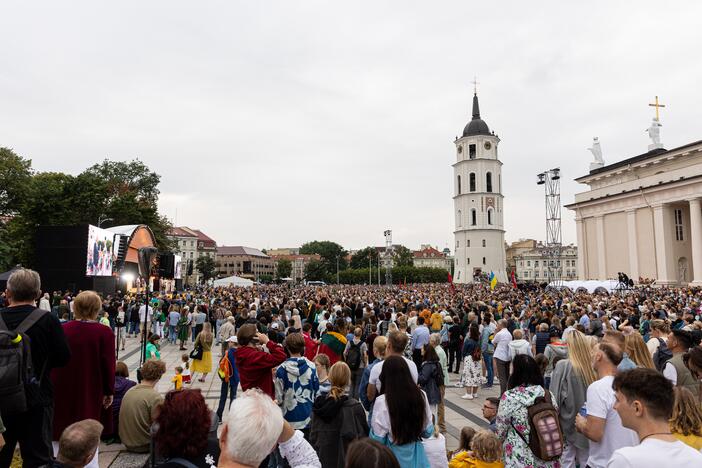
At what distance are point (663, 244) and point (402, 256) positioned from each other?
9658 cm

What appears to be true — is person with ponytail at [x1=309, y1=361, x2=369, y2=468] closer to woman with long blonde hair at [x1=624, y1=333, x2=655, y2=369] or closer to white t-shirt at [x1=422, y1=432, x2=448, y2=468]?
white t-shirt at [x1=422, y1=432, x2=448, y2=468]

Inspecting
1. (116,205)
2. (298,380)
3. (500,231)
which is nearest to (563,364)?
(298,380)

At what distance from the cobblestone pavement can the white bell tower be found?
2664 inches

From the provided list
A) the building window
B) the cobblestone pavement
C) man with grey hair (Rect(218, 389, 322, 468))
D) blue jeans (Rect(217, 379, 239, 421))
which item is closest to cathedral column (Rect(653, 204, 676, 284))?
the building window

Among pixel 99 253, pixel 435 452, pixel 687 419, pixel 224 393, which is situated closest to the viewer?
pixel 687 419

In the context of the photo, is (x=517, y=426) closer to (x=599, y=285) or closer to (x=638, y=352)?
(x=638, y=352)

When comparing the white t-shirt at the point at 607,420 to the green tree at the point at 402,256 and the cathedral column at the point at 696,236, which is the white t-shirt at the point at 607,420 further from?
the green tree at the point at 402,256

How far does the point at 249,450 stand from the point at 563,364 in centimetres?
338

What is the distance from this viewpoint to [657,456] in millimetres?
2117

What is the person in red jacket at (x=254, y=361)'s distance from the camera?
5.38m

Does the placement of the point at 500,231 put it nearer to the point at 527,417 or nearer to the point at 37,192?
the point at 37,192

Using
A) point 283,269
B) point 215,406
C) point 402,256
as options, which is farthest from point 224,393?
point 402,256

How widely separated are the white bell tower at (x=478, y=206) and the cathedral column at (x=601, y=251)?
25247 mm

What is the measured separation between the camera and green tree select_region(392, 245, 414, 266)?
136125mm
